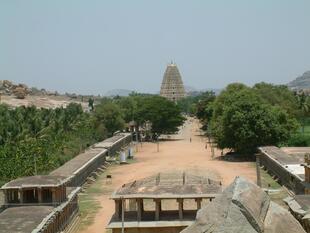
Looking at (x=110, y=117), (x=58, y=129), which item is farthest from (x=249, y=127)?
(x=110, y=117)

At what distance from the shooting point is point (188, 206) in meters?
30.0

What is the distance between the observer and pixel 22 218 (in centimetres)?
2400

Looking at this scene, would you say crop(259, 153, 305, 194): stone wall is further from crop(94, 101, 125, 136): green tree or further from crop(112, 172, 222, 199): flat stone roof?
crop(94, 101, 125, 136): green tree

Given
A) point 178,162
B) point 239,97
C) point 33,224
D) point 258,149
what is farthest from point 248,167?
point 33,224

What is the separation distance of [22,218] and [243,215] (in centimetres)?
1713

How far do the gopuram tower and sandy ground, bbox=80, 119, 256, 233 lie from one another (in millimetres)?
83336

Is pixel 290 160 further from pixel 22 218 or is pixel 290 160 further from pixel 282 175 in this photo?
pixel 22 218

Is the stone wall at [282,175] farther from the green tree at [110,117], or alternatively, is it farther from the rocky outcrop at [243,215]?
the green tree at [110,117]

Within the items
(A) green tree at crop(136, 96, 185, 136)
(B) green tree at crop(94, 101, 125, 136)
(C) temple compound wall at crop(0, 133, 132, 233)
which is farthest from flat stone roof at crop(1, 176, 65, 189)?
(A) green tree at crop(136, 96, 185, 136)

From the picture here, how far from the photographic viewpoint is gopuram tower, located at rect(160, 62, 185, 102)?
15750cm

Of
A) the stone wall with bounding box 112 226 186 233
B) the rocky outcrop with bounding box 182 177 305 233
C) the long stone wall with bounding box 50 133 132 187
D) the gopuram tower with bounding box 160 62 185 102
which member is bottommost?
the stone wall with bounding box 112 226 186 233

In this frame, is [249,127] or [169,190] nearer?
[169,190]

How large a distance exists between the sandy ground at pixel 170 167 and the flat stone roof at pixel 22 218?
3397 millimetres

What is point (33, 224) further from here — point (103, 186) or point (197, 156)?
point (197, 156)
